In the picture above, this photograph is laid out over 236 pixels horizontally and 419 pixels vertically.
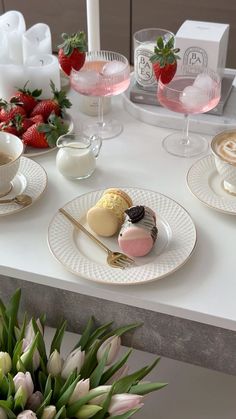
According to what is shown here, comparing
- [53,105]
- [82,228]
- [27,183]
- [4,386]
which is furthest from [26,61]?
[4,386]

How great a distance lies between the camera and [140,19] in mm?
2766

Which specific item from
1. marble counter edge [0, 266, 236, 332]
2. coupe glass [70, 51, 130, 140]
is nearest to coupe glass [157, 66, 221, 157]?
coupe glass [70, 51, 130, 140]

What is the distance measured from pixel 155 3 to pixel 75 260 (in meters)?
1.92

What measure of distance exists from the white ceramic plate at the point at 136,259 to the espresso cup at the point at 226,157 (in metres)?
0.11

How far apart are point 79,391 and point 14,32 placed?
90 centimetres

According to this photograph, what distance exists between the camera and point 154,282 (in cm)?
103

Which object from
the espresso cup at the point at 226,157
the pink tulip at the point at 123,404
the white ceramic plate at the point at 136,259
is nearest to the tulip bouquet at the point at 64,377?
the pink tulip at the point at 123,404

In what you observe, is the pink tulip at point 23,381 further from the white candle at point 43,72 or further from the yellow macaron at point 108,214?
the white candle at point 43,72

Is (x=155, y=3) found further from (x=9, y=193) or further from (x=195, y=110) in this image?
(x=9, y=193)

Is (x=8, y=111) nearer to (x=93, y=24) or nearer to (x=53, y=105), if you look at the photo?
(x=53, y=105)

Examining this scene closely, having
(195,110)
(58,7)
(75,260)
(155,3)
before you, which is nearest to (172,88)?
(195,110)

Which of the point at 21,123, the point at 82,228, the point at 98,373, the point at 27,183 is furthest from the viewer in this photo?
the point at 21,123

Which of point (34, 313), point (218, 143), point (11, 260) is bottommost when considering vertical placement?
point (34, 313)

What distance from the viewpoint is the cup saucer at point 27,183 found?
1.17 m
